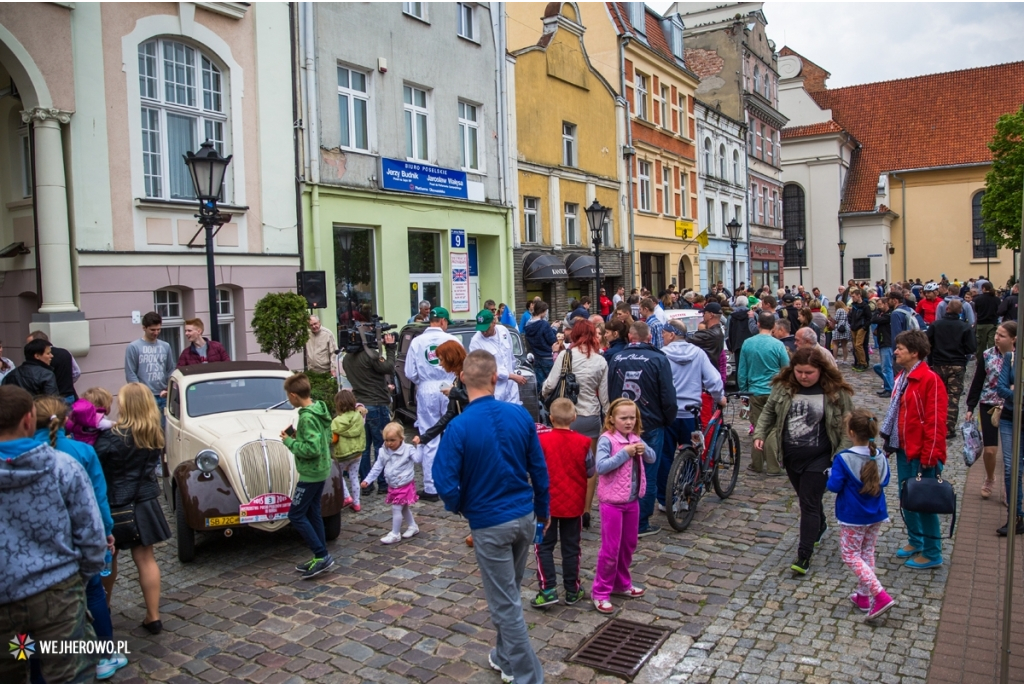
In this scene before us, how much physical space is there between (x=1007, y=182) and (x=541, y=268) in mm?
27814

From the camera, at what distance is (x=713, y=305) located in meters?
9.66

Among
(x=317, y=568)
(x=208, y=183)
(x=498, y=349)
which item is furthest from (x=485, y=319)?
(x=208, y=183)

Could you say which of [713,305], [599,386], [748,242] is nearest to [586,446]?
[599,386]

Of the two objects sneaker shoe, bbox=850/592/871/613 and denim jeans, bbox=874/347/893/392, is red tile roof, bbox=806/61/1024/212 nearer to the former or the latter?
denim jeans, bbox=874/347/893/392

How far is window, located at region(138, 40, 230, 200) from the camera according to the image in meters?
→ 13.0

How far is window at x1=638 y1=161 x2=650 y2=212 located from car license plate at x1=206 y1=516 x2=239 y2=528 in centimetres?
2518

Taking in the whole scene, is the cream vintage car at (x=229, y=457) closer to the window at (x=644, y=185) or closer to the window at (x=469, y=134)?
the window at (x=469, y=134)

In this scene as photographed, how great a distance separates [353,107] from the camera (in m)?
17.1

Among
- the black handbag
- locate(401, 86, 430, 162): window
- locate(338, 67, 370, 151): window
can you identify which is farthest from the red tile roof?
the black handbag

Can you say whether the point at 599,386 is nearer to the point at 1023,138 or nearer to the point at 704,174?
the point at 704,174

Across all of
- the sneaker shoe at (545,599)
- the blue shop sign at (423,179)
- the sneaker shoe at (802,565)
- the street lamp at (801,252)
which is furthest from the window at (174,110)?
the street lamp at (801,252)

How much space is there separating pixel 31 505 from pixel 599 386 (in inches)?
192

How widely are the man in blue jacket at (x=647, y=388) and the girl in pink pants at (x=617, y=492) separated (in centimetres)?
123

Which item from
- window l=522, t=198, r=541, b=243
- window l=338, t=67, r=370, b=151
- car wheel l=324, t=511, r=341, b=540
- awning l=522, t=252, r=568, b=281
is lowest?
car wheel l=324, t=511, r=341, b=540
